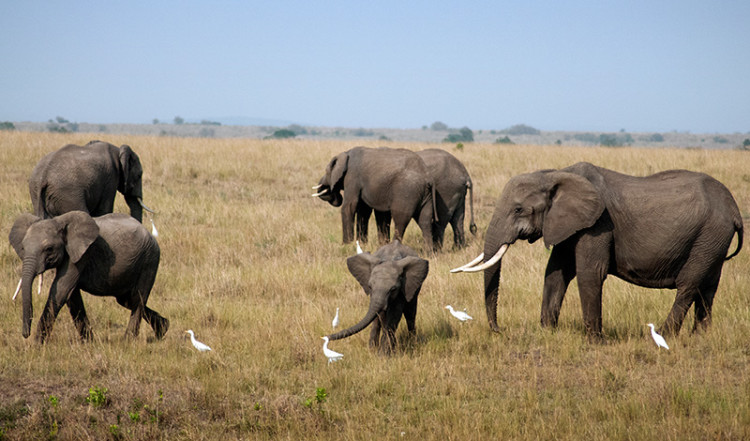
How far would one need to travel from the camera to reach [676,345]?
721 cm

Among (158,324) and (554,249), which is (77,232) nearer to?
(158,324)

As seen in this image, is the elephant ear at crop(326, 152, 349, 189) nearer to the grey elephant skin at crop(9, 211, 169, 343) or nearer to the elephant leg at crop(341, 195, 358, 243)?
the elephant leg at crop(341, 195, 358, 243)

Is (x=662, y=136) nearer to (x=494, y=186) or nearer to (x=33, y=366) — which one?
(x=494, y=186)

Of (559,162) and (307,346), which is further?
(559,162)

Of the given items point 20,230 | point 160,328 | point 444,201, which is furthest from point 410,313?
point 444,201

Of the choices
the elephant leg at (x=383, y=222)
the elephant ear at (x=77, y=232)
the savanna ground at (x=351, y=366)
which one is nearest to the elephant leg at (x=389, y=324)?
the savanna ground at (x=351, y=366)

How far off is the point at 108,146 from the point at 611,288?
7788mm

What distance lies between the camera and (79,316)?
7.43 m

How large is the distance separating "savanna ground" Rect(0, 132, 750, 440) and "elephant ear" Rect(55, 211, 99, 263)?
92cm

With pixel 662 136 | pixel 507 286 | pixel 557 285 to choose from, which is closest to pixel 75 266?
pixel 557 285

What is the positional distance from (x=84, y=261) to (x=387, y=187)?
643 cm

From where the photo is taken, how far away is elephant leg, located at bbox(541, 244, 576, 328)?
7.67 metres

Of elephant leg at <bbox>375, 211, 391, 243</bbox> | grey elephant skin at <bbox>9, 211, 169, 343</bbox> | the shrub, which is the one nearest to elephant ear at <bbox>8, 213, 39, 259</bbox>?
grey elephant skin at <bbox>9, 211, 169, 343</bbox>

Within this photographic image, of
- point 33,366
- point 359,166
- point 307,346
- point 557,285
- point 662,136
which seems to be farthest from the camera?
point 662,136
